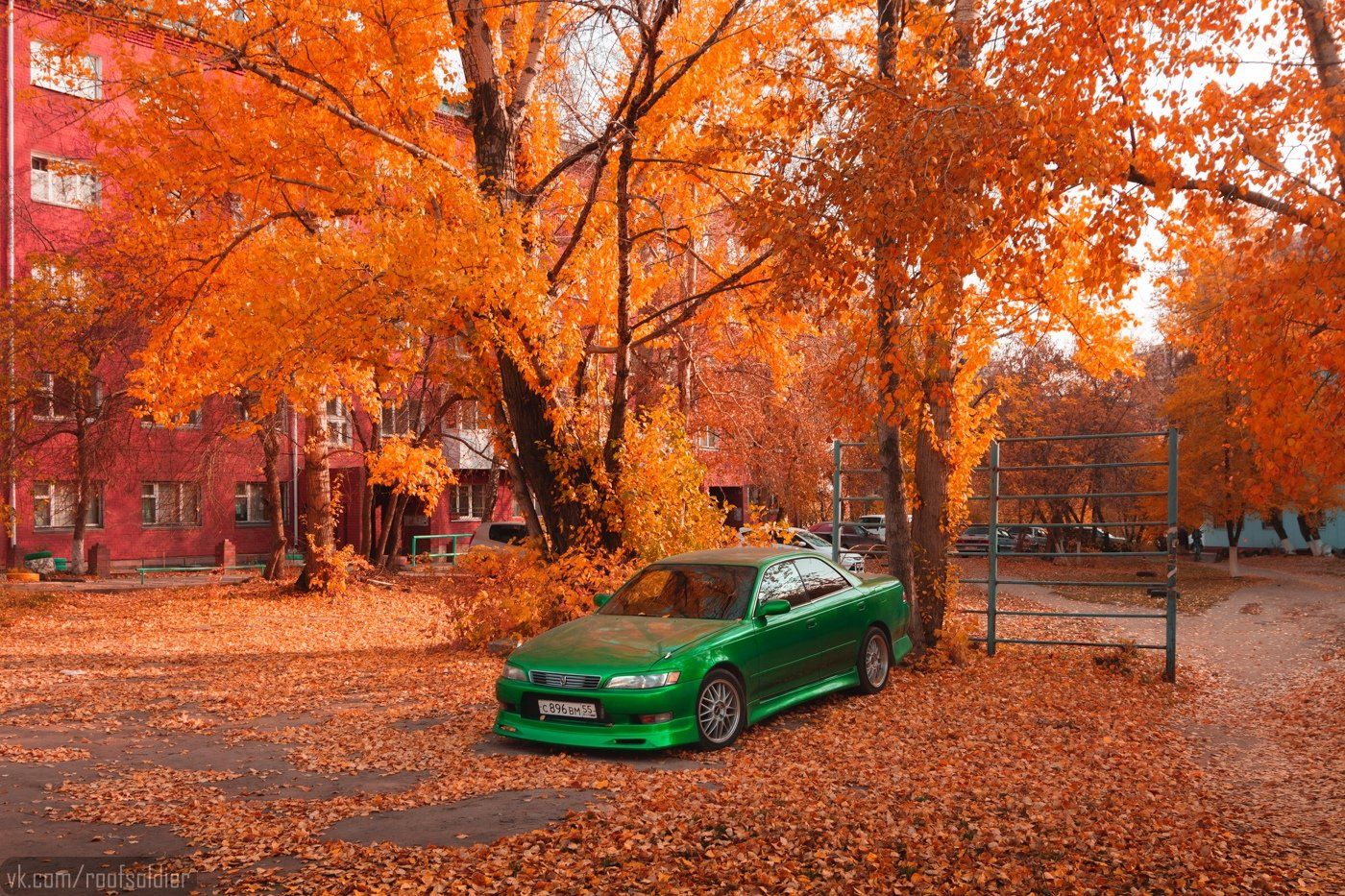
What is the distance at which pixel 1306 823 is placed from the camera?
6195 mm

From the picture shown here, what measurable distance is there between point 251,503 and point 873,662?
29.6 m

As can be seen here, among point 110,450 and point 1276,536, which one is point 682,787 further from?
point 1276,536

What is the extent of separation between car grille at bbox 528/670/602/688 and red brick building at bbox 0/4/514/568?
17228 millimetres

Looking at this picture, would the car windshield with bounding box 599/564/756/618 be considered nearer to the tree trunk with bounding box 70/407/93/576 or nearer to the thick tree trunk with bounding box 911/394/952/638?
the thick tree trunk with bounding box 911/394/952/638

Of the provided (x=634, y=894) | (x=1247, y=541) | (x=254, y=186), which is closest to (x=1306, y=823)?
(x=634, y=894)

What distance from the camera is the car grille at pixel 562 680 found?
7.68m

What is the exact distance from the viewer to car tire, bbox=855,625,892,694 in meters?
9.85

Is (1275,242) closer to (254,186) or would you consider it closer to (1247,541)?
(254,186)

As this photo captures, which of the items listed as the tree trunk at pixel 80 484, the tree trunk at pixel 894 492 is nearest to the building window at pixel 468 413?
the tree trunk at pixel 80 484

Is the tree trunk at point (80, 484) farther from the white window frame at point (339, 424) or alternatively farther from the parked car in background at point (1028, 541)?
the parked car in background at point (1028, 541)

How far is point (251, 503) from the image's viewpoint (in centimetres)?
3494

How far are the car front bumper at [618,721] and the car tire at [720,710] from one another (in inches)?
5.1

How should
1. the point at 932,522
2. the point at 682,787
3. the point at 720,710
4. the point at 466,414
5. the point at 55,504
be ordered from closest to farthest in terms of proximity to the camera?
the point at 682,787
the point at 720,710
the point at 932,522
the point at 466,414
the point at 55,504

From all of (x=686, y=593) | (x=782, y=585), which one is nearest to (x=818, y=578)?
(x=782, y=585)
